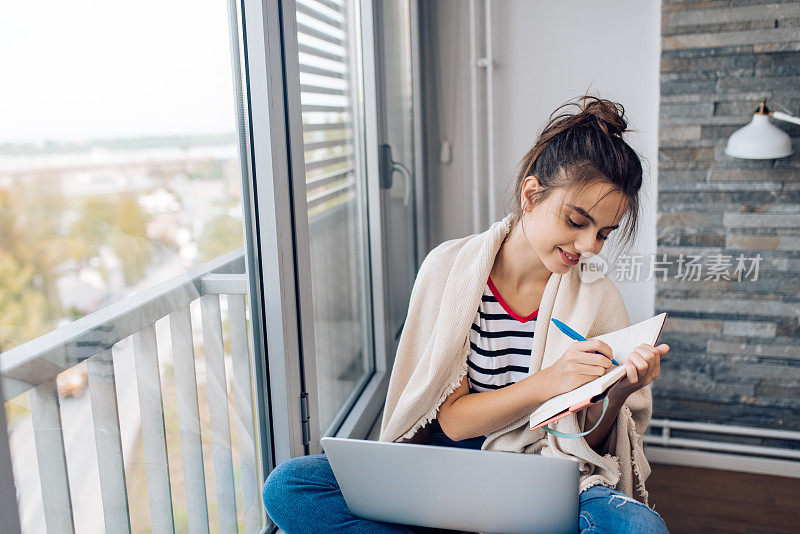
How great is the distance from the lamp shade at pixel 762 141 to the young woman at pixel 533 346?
2.46 ft

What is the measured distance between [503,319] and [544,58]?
1323 millimetres

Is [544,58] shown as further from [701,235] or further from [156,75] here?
[156,75]

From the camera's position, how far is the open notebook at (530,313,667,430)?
930 millimetres

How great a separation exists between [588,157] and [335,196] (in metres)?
0.80

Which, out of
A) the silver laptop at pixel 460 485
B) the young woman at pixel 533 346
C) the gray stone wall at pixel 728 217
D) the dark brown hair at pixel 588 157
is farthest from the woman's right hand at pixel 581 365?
the gray stone wall at pixel 728 217

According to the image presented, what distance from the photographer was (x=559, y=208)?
3.86 feet

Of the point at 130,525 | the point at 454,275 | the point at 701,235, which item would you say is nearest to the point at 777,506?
the point at 701,235

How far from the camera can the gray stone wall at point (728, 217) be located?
1.96 m

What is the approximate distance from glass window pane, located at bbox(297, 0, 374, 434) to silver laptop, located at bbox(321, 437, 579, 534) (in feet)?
2.03

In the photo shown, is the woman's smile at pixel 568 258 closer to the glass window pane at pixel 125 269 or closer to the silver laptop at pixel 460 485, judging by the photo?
the silver laptop at pixel 460 485

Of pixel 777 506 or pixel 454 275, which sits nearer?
pixel 454 275

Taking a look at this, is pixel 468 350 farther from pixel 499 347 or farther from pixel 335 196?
pixel 335 196

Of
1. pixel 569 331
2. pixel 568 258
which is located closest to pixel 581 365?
pixel 569 331

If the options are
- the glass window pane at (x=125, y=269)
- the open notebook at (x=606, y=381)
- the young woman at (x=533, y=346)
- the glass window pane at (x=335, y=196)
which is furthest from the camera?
the glass window pane at (x=335, y=196)
